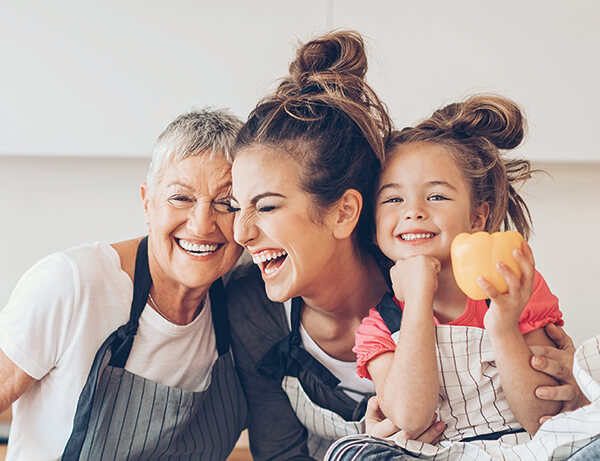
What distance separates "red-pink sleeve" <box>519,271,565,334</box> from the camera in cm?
107

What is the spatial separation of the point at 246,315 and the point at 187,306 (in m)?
0.15

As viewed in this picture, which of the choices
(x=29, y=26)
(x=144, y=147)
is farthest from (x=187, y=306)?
(x=29, y=26)

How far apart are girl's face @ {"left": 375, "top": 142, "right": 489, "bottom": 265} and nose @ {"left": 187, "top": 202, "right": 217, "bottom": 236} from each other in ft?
1.05

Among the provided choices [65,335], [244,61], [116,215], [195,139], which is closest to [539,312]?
[195,139]

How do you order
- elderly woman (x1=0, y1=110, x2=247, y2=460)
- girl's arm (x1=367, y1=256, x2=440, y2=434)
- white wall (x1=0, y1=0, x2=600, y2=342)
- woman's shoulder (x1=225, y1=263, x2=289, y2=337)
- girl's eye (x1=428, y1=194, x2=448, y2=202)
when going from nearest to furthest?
girl's arm (x1=367, y1=256, x2=440, y2=434), girl's eye (x1=428, y1=194, x2=448, y2=202), elderly woman (x1=0, y1=110, x2=247, y2=460), woman's shoulder (x1=225, y1=263, x2=289, y2=337), white wall (x1=0, y1=0, x2=600, y2=342)

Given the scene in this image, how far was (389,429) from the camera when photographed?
1.09 metres

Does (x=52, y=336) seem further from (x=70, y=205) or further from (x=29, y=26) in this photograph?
(x=29, y=26)

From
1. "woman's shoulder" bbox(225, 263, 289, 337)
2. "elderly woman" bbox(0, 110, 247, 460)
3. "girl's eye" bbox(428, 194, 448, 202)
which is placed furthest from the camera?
"woman's shoulder" bbox(225, 263, 289, 337)

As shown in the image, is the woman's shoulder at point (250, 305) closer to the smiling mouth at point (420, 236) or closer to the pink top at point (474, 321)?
the pink top at point (474, 321)

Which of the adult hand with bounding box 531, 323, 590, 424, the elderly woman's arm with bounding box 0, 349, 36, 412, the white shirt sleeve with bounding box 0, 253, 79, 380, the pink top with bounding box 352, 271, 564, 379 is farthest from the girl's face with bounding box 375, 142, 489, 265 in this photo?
the elderly woman's arm with bounding box 0, 349, 36, 412

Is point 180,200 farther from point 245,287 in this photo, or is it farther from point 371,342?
point 371,342

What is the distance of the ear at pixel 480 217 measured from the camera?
1162mm

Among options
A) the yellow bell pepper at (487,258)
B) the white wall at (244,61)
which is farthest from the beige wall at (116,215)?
the yellow bell pepper at (487,258)

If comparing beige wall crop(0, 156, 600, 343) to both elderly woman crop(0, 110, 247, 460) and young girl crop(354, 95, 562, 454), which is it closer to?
elderly woman crop(0, 110, 247, 460)
